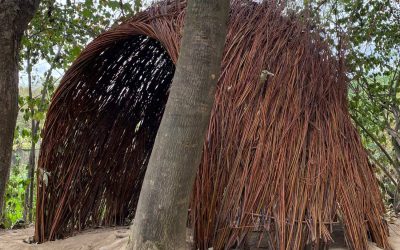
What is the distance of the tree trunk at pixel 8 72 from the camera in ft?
9.49

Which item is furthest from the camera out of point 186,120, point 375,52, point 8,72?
point 375,52

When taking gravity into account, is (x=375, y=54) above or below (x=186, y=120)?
above

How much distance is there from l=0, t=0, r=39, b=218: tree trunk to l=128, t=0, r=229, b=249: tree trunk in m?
1.33

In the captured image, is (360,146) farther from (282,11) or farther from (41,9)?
(41,9)

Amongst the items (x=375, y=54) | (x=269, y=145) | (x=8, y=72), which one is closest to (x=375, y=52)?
(x=375, y=54)

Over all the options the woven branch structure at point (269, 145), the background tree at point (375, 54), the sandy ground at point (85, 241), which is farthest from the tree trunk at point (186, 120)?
the background tree at point (375, 54)

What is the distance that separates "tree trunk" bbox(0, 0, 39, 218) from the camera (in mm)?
2893

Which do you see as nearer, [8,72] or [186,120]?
[186,120]

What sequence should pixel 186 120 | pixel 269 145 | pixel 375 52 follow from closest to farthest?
pixel 186 120 → pixel 269 145 → pixel 375 52

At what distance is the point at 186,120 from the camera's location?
6.41 feet

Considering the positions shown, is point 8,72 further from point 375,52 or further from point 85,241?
point 375,52

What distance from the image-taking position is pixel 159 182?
198 cm

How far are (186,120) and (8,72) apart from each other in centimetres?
153

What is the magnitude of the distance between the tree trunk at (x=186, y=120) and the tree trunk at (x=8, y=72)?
1.33 metres
